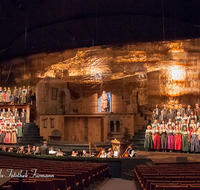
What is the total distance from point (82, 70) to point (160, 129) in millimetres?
8121

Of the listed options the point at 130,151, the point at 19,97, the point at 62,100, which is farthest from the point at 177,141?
the point at 19,97

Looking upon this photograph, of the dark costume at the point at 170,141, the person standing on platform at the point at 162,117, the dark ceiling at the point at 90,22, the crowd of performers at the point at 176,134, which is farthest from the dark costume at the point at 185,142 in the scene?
the dark ceiling at the point at 90,22

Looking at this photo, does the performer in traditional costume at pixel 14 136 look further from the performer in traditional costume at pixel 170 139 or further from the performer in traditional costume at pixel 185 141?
the performer in traditional costume at pixel 185 141

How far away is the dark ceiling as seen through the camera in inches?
613

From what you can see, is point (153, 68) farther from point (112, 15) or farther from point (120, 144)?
point (120, 144)

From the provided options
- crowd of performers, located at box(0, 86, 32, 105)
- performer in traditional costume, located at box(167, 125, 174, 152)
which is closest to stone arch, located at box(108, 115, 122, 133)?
performer in traditional costume, located at box(167, 125, 174, 152)

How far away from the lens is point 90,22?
18.2 m

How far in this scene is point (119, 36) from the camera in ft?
59.7

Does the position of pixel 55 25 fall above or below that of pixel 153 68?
above

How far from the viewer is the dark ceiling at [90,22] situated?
15.6 meters

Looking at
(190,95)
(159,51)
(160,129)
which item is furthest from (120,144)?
(159,51)

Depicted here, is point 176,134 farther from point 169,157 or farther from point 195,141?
point 169,157

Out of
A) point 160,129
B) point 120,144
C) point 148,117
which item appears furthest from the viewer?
point 148,117

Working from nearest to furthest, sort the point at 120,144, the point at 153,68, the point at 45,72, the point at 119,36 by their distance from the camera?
the point at 120,144 < the point at 153,68 < the point at 119,36 < the point at 45,72
